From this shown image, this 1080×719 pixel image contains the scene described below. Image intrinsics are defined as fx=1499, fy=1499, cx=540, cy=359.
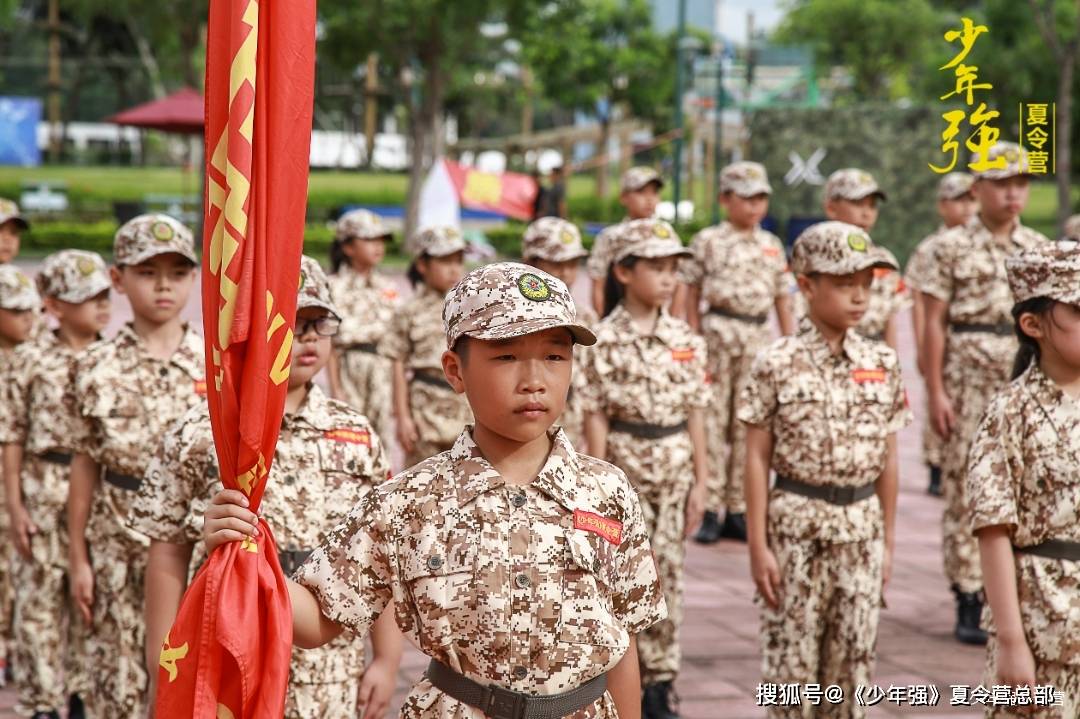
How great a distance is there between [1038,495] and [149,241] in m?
2.94

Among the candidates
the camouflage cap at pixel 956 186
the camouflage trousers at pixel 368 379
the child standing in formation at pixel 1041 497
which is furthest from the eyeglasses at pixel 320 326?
the camouflage cap at pixel 956 186

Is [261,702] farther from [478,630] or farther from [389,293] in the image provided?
[389,293]

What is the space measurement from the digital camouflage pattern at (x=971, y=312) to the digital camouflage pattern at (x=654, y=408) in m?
1.98

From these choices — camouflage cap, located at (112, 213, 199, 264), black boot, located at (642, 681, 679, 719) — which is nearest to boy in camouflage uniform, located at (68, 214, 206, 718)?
camouflage cap, located at (112, 213, 199, 264)

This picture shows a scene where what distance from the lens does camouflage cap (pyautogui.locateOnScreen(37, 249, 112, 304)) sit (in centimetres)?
601

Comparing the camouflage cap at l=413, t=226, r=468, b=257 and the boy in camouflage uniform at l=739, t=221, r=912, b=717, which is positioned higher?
the camouflage cap at l=413, t=226, r=468, b=257

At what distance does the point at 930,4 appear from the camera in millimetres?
43000

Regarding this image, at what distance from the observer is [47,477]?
20.0 feet

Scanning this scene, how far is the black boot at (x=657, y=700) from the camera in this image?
19.4 ft

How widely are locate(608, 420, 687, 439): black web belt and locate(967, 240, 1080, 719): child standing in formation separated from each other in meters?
2.08

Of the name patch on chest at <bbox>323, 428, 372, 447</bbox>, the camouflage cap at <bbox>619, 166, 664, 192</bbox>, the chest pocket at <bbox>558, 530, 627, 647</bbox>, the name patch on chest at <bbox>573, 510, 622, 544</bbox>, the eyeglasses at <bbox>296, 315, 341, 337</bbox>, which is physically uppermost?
the camouflage cap at <bbox>619, 166, 664, 192</bbox>

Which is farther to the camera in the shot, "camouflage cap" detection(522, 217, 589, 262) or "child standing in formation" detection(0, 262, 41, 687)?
"camouflage cap" detection(522, 217, 589, 262)

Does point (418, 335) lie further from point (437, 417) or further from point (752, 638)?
point (752, 638)

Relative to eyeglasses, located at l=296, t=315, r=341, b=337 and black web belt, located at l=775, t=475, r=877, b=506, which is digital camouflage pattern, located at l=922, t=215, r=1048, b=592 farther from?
eyeglasses, located at l=296, t=315, r=341, b=337
